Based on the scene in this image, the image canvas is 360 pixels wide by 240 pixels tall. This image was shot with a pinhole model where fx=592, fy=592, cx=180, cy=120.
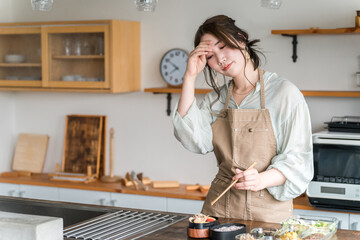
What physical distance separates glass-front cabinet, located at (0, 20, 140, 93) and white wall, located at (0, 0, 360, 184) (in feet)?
0.69

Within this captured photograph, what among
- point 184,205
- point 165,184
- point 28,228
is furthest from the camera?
point 165,184

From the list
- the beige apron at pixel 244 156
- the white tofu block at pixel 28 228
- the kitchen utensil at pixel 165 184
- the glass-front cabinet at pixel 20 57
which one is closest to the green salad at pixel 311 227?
→ the beige apron at pixel 244 156

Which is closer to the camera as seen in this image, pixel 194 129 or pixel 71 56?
pixel 194 129

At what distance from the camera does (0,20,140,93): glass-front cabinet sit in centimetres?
464

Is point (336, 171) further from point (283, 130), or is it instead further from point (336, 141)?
point (283, 130)

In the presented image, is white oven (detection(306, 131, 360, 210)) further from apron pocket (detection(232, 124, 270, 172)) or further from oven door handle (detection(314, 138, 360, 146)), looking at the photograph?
apron pocket (detection(232, 124, 270, 172))

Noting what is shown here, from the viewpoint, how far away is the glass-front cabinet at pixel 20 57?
495 cm

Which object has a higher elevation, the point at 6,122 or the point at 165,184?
the point at 6,122

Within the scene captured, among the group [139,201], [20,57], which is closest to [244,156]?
[139,201]

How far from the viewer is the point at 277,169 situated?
8.15 feet

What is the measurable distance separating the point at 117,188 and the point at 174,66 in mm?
1060

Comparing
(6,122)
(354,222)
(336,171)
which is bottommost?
(354,222)

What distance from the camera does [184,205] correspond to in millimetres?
4363

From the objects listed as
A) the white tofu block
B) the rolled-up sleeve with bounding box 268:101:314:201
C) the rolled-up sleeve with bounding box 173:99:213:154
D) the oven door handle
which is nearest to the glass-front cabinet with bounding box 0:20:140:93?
the oven door handle
